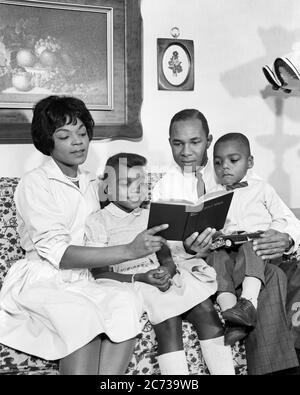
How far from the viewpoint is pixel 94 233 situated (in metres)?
2.43

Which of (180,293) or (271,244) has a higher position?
(271,244)

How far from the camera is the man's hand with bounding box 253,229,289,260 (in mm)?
2467

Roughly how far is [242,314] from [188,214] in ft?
1.44

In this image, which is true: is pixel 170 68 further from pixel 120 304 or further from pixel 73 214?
pixel 120 304

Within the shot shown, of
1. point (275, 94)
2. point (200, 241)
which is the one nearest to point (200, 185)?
point (200, 241)

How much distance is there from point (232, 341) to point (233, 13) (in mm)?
2244

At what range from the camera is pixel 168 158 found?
3465 mm

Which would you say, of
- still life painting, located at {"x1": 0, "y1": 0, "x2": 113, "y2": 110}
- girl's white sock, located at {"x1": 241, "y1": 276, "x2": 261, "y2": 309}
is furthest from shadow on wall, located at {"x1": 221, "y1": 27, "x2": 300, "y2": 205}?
girl's white sock, located at {"x1": 241, "y1": 276, "x2": 261, "y2": 309}

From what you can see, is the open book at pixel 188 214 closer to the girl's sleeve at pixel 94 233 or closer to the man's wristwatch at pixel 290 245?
the girl's sleeve at pixel 94 233

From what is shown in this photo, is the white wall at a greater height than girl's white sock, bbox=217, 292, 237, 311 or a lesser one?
greater

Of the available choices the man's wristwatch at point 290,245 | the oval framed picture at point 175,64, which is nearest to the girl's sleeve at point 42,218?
the man's wristwatch at point 290,245

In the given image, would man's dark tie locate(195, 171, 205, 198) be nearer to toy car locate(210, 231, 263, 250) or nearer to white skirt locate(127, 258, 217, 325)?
toy car locate(210, 231, 263, 250)

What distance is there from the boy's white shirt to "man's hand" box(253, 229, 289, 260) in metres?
0.12

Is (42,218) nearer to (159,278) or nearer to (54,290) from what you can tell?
(54,290)
